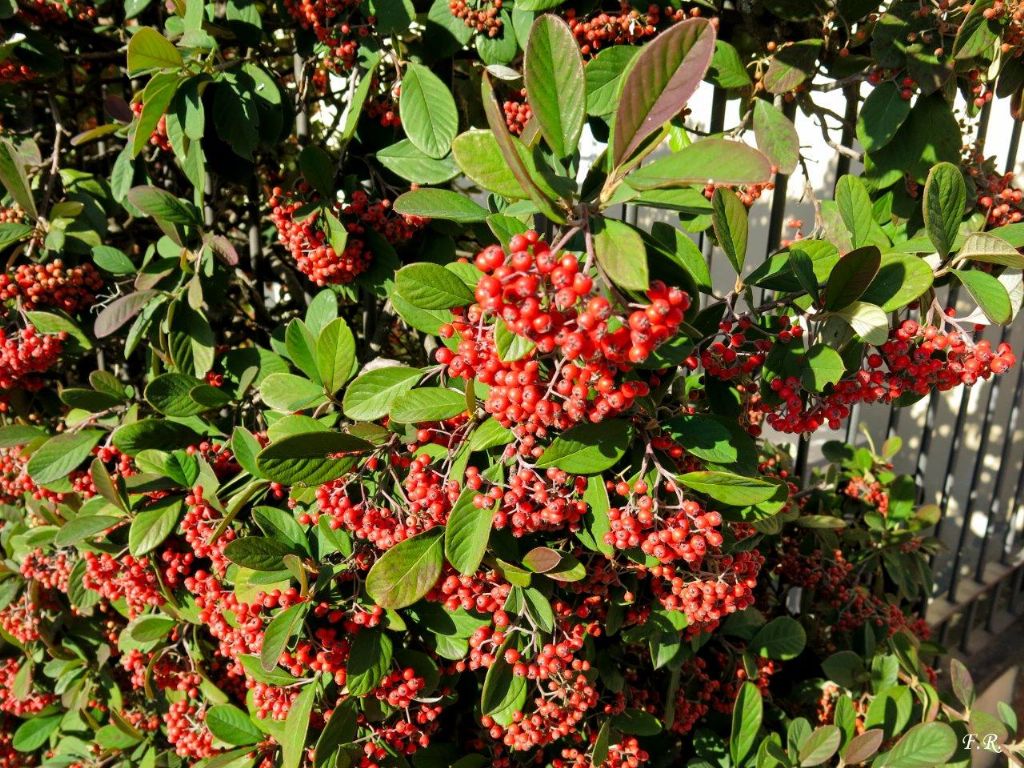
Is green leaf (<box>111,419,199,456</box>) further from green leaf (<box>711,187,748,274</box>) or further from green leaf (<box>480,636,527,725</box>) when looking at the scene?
green leaf (<box>711,187,748,274</box>)

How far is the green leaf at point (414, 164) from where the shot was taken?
161 centimetres

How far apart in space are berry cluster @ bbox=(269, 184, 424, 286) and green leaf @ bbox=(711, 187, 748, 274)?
734mm

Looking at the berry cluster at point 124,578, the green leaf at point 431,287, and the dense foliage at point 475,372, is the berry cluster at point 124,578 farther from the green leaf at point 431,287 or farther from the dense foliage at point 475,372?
the green leaf at point 431,287

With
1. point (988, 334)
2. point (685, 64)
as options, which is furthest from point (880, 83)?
point (988, 334)

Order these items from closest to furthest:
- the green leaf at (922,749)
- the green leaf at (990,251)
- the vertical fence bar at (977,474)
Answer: the green leaf at (990,251)
the green leaf at (922,749)
the vertical fence bar at (977,474)

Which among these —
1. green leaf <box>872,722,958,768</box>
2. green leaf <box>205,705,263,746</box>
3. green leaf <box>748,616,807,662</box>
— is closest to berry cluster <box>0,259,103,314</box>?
green leaf <box>205,705,263,746</box>

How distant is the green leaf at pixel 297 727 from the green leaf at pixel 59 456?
888 millimetres

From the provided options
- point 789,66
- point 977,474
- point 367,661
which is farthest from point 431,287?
point 977,474

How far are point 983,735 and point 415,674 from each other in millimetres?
1588

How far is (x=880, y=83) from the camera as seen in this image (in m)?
1.59

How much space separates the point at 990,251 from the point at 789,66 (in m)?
0.63

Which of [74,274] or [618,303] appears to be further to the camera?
[74,274]

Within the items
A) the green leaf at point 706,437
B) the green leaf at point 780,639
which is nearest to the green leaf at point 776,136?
the green leaf at point 706,437

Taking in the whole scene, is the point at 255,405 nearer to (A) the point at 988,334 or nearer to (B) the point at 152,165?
(B) the point at 152,165
